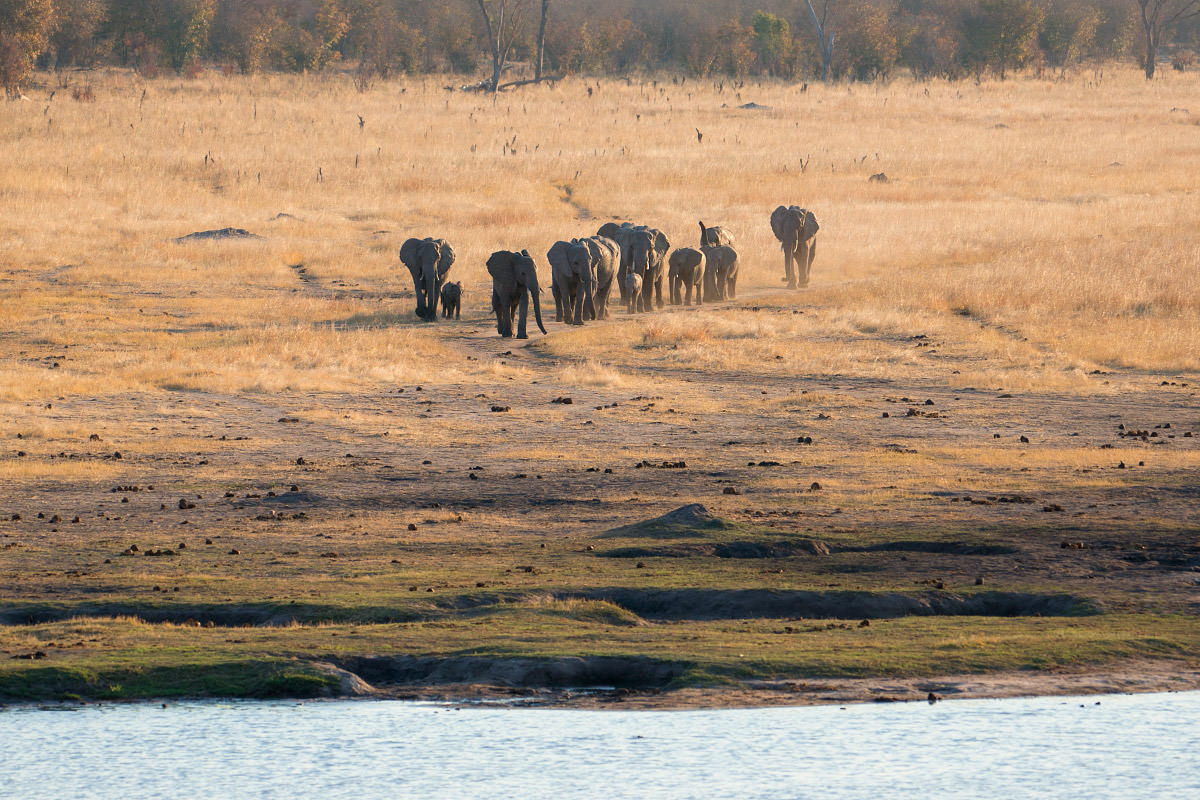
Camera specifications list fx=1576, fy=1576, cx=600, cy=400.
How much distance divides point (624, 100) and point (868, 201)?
28479 mm

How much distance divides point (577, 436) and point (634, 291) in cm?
1341

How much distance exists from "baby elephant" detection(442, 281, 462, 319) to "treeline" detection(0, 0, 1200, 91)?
50336 millimetres

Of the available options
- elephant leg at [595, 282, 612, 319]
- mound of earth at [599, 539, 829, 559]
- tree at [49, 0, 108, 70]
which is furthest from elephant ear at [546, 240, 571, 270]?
tree at [49, 0, 108, 70]

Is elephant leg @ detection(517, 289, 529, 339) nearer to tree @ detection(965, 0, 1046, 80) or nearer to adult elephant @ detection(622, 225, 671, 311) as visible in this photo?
adult elephant @ detection(622, 225, 671, 311)

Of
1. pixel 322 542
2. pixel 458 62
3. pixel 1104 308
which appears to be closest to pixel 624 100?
pixel 458 62

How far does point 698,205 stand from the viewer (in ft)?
165

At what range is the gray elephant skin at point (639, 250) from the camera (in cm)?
3381

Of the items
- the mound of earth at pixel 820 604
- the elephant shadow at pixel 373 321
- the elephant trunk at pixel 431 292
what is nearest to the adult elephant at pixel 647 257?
the elephant trunk at pixel 431 292

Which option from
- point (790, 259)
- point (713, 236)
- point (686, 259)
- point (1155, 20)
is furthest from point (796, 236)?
point (1155, 20)

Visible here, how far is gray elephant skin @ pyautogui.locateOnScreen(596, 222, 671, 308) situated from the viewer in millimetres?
33812

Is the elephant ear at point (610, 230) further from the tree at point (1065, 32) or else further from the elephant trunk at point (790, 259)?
the tree at point (1065, 32)

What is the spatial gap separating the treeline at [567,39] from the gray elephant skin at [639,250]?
163ft

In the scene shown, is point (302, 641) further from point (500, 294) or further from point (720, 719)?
point (500, 294)

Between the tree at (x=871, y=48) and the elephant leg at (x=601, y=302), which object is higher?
the tree at (x=871, y=48)
